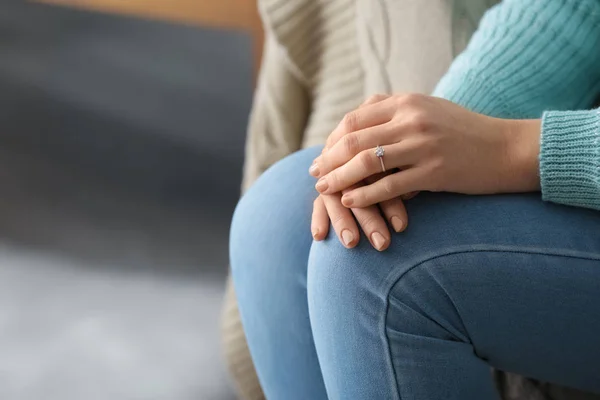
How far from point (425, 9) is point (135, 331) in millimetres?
669

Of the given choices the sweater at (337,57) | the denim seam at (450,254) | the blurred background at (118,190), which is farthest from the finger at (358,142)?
the blurred background at (118,190)

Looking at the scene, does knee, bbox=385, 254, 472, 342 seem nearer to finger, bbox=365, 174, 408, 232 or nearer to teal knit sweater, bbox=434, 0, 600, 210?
finger, bbox=365, 174, 408, 232

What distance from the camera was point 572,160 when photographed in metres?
0.53

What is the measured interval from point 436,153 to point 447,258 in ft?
0.28

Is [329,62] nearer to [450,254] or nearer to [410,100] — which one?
[410,100]

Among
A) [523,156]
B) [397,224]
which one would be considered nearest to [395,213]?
[397,224]

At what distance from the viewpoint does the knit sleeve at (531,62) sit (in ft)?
2.14

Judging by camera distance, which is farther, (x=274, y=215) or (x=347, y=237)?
(x=274, y=215)

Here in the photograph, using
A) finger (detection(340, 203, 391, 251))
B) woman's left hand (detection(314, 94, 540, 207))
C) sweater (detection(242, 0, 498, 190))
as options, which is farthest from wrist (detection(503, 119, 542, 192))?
sweater (detection(242, 0, 498, 190))

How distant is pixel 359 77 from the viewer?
0.88 meters

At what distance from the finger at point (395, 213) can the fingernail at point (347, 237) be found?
0.03 m

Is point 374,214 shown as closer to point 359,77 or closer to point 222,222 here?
point 359,77

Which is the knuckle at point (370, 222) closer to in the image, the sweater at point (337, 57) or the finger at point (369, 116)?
the finger at point (369, 116)

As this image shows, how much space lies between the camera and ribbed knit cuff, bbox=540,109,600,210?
0.53m
